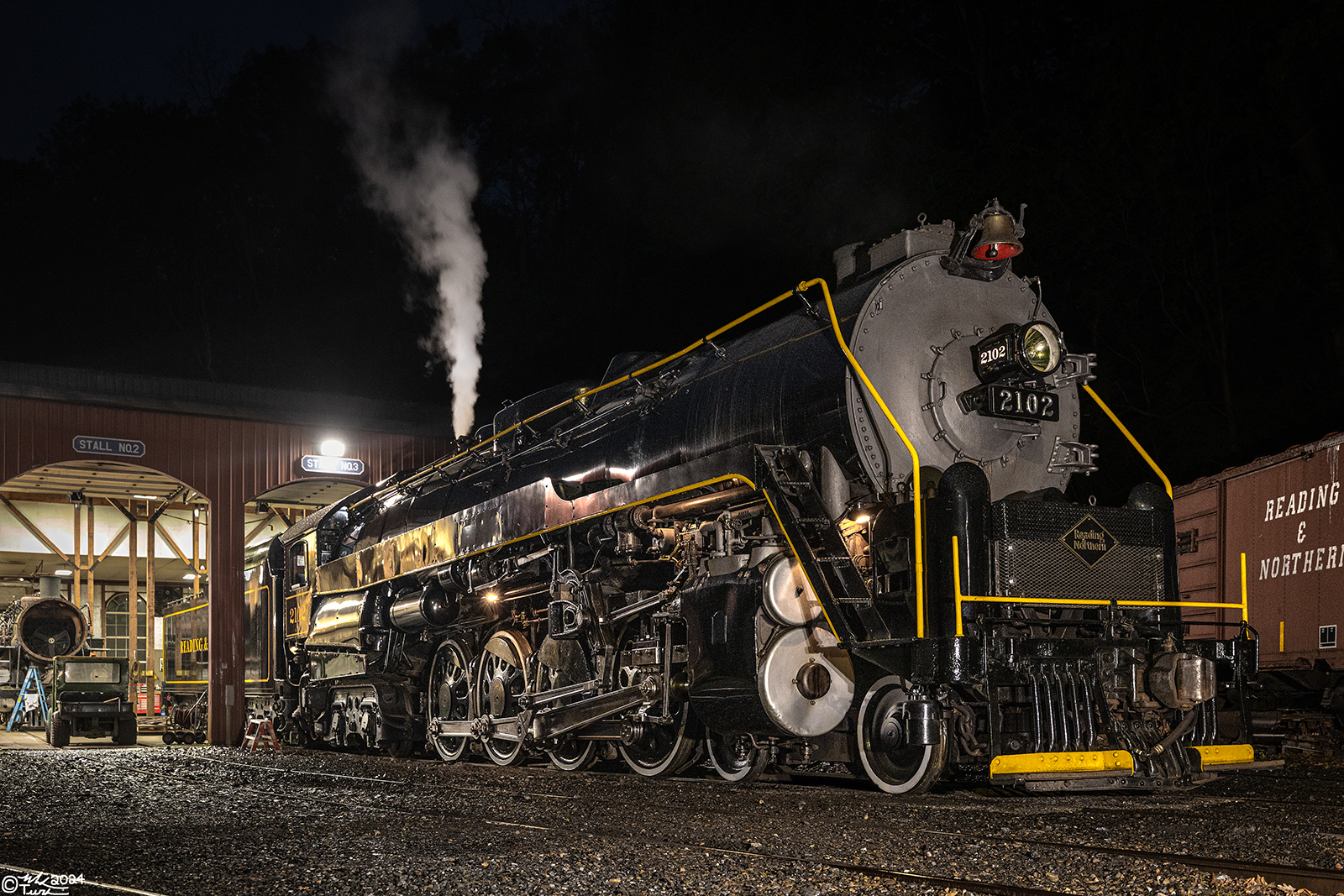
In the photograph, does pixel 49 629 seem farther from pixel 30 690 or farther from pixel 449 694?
pixel 449 694

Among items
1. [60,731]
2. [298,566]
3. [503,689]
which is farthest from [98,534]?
[503,689]

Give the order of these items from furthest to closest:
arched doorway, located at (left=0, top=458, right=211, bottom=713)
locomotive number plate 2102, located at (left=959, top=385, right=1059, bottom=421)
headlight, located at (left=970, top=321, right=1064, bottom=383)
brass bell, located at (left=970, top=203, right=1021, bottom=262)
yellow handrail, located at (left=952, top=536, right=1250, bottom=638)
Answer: arched doorway, located at (left=0, top=458, right=211, bottom=713), brass bell, located at (left=970, top=203, right=1021, bottom=262), locomotive number plate 2102, located at (left=959, top=385, right=1059, bottom=421), headlight, located at (left=970, top=321, right=1064, bottom=383), yellow handrail, located at (left=952, top=536, right=1250, bottom=638)

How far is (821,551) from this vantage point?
266 inches

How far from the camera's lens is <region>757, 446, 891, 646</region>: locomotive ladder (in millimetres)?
6598

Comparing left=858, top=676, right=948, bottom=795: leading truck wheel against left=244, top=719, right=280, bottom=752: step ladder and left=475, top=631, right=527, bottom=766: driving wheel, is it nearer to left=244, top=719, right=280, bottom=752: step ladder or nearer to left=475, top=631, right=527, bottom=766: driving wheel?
left=475, top=631, right=527, bottom=766: driving wheel

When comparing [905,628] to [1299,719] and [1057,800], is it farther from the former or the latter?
[1299,719]

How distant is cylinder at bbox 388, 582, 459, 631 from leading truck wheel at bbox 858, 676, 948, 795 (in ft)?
16.7

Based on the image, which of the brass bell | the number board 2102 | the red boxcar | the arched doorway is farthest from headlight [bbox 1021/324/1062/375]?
the arched doorway

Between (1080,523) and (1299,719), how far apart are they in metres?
6.72

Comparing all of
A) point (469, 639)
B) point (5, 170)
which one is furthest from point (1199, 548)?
point (5, 170)

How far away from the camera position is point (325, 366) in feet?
134

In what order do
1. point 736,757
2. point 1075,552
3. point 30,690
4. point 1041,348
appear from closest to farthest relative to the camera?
point 1075,552, point 1041,348, point 736,757, point 30,690

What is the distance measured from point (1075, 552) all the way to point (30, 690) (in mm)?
21805

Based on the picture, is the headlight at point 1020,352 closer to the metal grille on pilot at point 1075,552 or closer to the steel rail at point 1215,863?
the metal grille on pilot at point 1075,552
